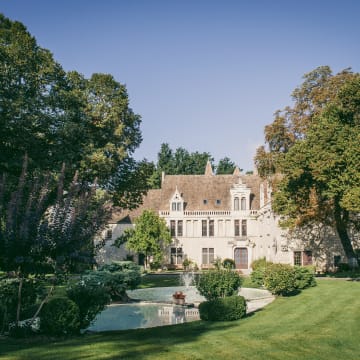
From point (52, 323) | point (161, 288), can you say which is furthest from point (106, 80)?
point (52, 323)

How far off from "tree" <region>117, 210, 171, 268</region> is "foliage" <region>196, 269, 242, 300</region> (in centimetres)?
3339

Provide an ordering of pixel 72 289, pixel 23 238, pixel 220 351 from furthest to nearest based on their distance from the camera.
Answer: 1. pixel 72 289
2. pixel 23 238
3. pixel 220 351

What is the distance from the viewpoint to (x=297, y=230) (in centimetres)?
4891

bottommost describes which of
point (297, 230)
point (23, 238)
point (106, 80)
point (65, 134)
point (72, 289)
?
point (72, 289)

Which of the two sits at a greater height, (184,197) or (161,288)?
(184,197)

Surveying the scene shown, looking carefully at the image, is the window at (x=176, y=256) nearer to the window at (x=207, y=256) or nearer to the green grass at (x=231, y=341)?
the window at (x=207, y=256)

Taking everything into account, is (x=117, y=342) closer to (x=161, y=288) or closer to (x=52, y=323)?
(x=52, y=323)

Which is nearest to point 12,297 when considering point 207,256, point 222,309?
point 222,309

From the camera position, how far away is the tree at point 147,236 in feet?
181

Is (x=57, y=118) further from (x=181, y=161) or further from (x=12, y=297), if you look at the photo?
(x=181, y=161)

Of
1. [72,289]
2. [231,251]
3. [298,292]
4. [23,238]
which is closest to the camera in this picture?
[23,238]

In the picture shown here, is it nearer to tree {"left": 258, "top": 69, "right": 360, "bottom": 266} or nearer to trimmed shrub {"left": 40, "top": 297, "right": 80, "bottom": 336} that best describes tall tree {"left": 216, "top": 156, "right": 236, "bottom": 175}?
tree {"left": 258, "top": 69, "right": 360, "bottom": 266}

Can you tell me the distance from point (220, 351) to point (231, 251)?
4833 centimetres

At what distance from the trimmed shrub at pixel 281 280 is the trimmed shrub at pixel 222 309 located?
7267mm
